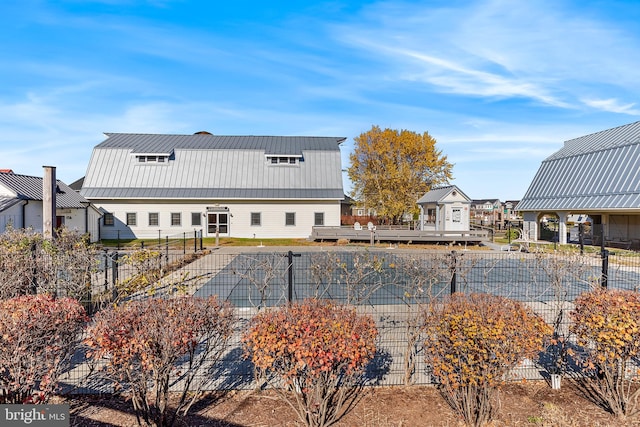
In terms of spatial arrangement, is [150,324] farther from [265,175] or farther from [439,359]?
[265,175]

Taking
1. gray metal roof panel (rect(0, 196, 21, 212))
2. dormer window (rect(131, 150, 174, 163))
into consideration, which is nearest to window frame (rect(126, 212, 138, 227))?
dormer window (rect(131, 150, 174, 163))

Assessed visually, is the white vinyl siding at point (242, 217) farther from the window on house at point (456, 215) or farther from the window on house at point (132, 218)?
the window on house at point (456, 215)

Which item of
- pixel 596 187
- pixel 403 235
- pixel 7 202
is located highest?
pixel 596 187

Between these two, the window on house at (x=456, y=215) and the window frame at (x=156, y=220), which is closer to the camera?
the window on house at (x=456, y=215)

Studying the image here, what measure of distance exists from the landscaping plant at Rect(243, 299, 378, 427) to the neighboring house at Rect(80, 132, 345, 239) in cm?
2682

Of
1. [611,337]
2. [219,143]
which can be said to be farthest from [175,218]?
[611,337]

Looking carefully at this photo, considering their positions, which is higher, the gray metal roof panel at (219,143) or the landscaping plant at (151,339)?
the gray metal roof panel at (219,143)

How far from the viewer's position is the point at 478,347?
4469 millimetres

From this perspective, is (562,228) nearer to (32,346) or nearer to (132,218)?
(32,346)

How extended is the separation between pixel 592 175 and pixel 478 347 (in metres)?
27.9

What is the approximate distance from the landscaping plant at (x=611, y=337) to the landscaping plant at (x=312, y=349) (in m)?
2.73

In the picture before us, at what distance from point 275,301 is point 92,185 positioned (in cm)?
2669

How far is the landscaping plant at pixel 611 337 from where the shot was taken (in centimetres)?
473

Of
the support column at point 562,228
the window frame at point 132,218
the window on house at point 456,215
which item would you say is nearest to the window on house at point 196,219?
the window frame at point 132,218
